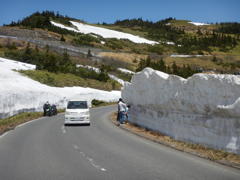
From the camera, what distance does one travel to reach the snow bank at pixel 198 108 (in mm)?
10328

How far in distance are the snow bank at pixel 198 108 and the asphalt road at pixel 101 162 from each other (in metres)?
1.16

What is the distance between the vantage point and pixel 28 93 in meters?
37.9

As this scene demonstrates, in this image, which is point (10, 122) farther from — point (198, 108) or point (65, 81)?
point (65, 81)

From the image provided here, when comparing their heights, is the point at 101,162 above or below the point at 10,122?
above

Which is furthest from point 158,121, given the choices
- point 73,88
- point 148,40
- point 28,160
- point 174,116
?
point 148,40

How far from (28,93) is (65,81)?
16.5m

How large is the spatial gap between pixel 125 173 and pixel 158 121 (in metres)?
8.55

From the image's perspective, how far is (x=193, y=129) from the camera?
12664mm

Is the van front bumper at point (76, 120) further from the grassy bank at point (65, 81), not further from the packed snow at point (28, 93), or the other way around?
the grassy bank at point (65, 81)

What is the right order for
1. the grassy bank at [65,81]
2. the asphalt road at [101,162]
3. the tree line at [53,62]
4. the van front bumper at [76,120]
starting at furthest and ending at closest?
the tree line at [53,62] → the grassy bank at [65,81] → the van front bumper at [76,120] → the asphalt road at [101,162]

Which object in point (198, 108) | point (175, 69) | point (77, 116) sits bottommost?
point (77, 116)

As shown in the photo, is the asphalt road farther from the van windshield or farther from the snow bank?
the van windshield

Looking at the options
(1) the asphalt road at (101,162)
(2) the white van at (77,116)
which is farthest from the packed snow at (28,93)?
(1) the asphalt road at (101,162)

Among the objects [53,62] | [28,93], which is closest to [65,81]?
[53,62]
